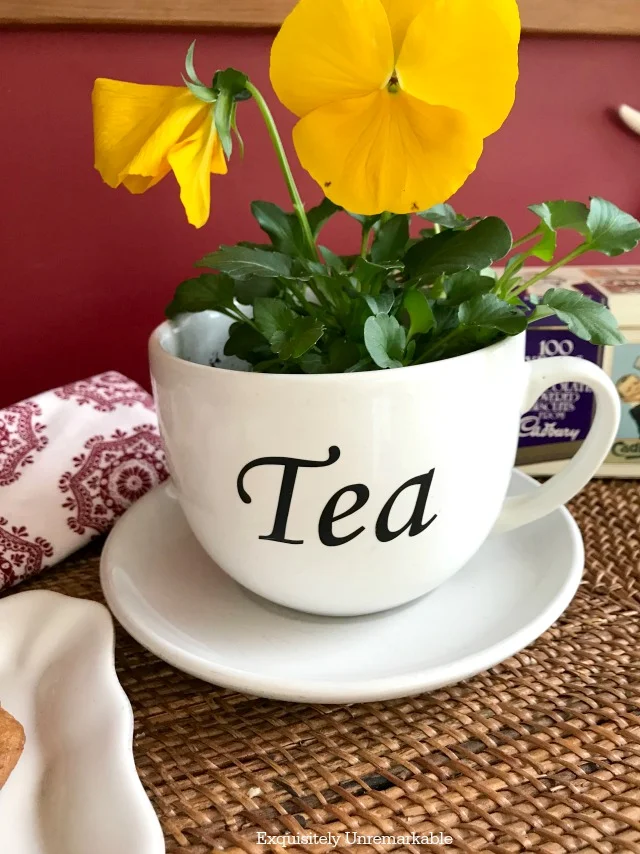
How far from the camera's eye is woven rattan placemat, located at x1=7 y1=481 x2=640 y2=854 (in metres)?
0.28

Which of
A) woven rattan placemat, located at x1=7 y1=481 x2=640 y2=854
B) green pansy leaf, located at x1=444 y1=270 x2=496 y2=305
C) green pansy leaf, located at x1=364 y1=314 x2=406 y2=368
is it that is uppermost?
green pansy leaf, located at x1=444 y1=270 x2=496 y2=305

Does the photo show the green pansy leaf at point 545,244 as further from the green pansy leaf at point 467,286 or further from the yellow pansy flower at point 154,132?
the yellow pansy flower at point 154,132

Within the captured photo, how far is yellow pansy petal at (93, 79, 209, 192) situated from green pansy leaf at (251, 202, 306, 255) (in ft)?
0.27

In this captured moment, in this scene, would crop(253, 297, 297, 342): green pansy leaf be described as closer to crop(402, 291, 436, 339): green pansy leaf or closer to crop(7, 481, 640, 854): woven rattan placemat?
crop(402, 291, 436, 339): green pansy leaf

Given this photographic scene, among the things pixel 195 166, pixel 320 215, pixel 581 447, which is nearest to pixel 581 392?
pixel 581 447

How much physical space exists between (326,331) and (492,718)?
0.21m

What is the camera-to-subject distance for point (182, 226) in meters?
0.64

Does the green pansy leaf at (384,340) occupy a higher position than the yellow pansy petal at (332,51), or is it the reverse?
the yellow pansy petal at (332,51)

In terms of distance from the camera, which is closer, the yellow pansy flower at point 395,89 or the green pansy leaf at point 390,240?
the yellow pansy flower at point 395,89

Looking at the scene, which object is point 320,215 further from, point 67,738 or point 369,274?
point 67,738

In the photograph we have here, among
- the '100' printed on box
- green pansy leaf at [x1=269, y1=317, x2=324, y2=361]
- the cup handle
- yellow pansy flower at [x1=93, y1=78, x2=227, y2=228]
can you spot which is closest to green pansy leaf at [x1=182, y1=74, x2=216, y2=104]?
yellow pansy flower at [x1=93, y1=78, x2=227, y2=228]

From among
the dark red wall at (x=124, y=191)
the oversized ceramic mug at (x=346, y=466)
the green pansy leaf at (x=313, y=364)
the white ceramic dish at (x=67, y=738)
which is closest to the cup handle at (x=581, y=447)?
the oversized ceramic mug at (x=346, y=466)

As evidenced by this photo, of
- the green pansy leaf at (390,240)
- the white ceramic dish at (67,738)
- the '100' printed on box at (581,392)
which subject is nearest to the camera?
the white ceramic dish at (67,738)

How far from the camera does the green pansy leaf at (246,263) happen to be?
0.33 meters
